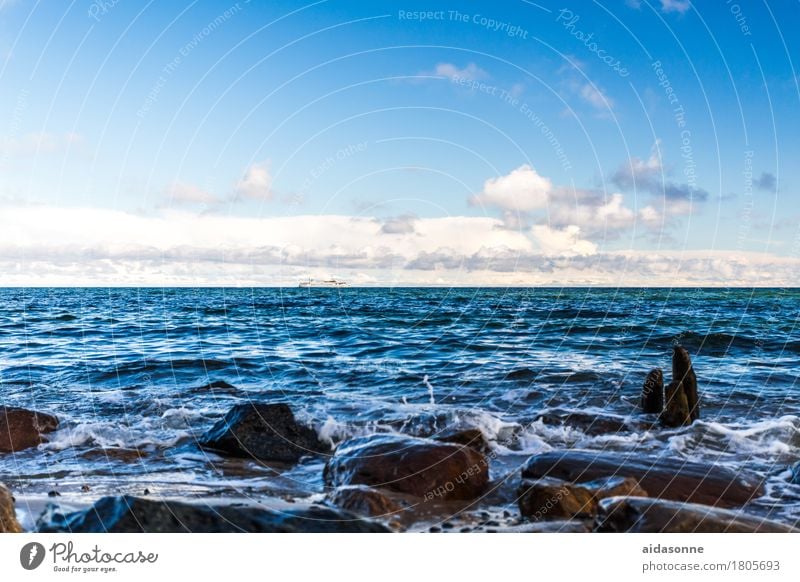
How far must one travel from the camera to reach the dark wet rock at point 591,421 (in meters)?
13.7

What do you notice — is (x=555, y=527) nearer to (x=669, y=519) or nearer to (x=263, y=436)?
(x=669, y=519)

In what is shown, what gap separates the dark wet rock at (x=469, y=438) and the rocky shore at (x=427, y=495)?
24 mm

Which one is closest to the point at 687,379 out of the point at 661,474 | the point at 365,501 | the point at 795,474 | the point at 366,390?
the point at 795,474

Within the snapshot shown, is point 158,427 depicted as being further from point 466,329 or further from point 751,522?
point 466,329

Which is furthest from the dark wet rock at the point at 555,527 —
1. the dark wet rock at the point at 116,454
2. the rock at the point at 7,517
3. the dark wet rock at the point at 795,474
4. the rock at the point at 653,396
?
the rock at the point at 653,396

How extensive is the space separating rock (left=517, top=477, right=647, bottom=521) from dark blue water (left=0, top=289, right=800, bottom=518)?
2171 millimetres

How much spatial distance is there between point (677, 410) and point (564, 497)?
7184 millimetres

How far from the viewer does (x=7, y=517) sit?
7250 mm

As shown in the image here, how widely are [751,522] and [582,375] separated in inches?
486

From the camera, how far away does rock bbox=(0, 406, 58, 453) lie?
11961mm

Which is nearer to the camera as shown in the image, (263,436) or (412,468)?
(412,468)

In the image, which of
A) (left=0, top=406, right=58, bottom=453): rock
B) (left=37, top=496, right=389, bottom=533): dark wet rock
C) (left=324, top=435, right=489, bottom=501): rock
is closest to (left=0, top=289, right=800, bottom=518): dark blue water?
(left=0, top=406, right=58, bottom=453): rock

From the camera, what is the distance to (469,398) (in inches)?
667

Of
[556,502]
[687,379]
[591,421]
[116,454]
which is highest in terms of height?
[687,379]
